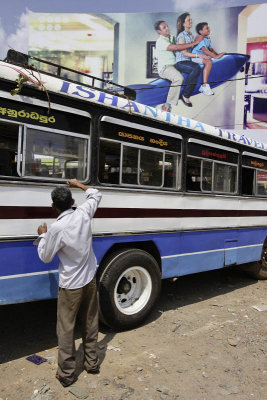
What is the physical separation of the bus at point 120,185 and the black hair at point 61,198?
0.46m

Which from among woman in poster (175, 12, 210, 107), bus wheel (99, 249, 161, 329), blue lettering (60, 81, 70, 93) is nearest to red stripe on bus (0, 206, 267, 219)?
bus wheel (99, 249, 161, 329)

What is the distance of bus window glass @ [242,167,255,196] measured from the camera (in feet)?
21.1

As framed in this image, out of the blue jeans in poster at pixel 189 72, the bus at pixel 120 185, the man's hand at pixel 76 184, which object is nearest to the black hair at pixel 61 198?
the man's hand at pixel 76 184

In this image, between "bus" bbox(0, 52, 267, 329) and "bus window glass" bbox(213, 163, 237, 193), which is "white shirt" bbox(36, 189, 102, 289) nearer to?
"bus" bbox(0, 52, 267, 329)

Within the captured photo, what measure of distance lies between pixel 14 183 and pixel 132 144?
1.66 meters

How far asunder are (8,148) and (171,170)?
242cm

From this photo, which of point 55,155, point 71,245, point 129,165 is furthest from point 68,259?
point 129,165

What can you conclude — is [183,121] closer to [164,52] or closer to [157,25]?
[164,52]

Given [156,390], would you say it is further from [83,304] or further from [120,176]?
[120,176]

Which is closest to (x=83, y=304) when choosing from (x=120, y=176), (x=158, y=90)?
(x=120, y=176)

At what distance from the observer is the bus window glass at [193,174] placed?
5254 mm

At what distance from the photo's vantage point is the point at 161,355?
3857 mm

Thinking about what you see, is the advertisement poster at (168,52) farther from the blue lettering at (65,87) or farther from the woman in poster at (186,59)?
the blue lettering at (65,87)

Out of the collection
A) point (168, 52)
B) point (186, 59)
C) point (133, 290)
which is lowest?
point (133, 290)
